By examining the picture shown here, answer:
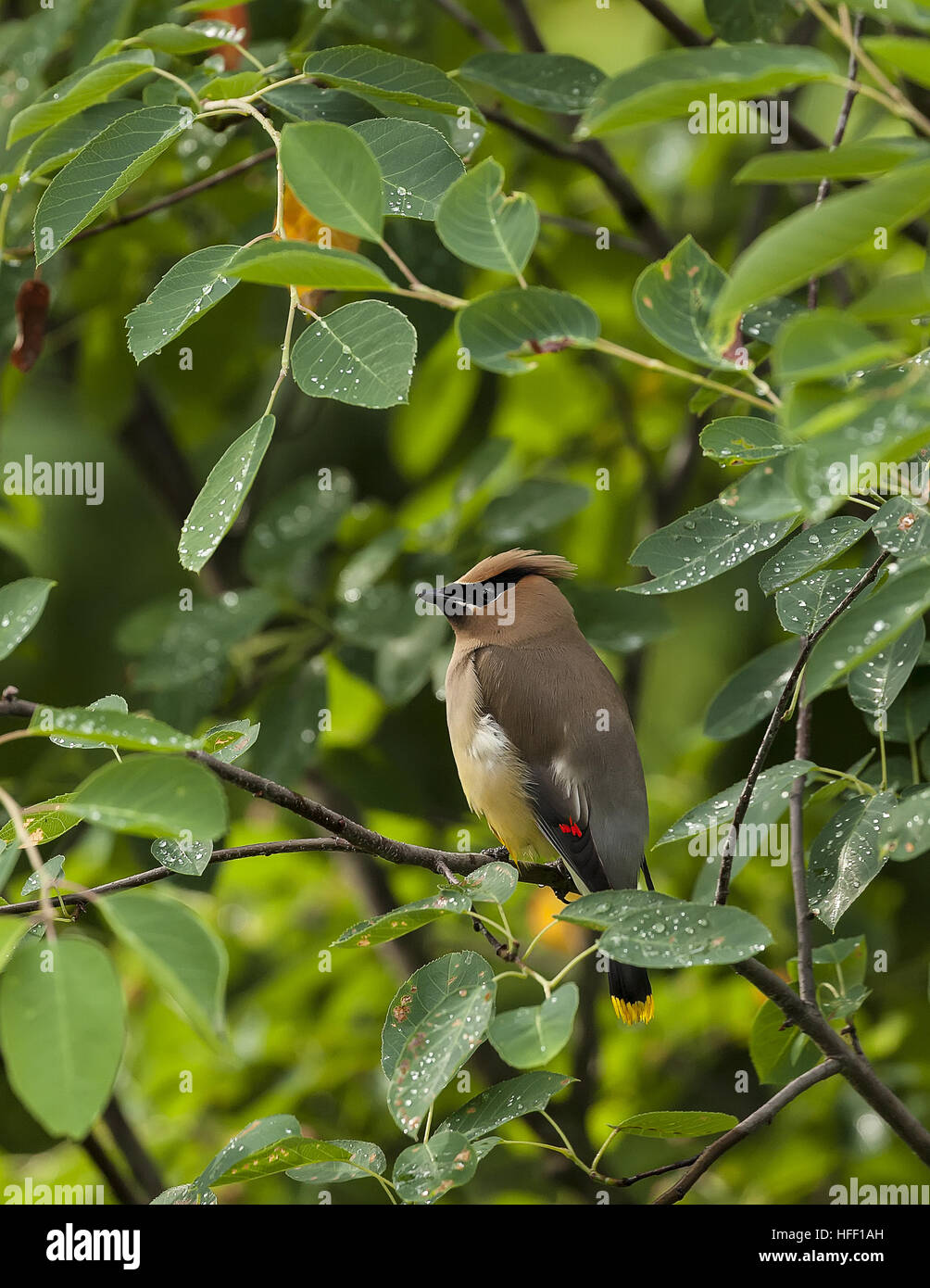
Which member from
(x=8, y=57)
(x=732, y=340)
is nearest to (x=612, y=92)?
(x=732, y=340)

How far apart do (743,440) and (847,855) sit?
1.90 ft

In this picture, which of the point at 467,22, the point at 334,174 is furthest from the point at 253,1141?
the point at 467,22

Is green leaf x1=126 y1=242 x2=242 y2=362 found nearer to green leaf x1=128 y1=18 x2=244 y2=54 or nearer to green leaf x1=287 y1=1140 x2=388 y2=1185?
green leaf x1=128 y1=18 x2=244 y2=54

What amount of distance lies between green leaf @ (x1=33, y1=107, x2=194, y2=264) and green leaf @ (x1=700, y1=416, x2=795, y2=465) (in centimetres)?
68

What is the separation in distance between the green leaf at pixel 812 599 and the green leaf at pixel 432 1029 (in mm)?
585

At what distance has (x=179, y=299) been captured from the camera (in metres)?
1.39

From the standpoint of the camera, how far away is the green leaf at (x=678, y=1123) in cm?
147

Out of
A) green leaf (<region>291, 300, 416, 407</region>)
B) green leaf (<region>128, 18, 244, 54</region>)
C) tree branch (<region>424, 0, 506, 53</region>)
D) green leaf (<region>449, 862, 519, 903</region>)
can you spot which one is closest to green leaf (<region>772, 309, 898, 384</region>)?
green leaf (<region>291, 300, 416, 407</region>)

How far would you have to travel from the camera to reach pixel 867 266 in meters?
3.71

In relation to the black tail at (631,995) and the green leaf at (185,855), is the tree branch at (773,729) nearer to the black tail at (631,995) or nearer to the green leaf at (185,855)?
the green leaf at (185,855)

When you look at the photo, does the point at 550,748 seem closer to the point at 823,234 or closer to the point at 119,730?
the point at 119,730

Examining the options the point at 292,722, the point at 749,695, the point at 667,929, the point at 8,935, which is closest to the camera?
the point at 8,935

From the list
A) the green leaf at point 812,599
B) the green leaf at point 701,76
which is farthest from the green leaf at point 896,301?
the green leaf at point 812,599

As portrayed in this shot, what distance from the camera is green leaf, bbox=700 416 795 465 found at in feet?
4.49
